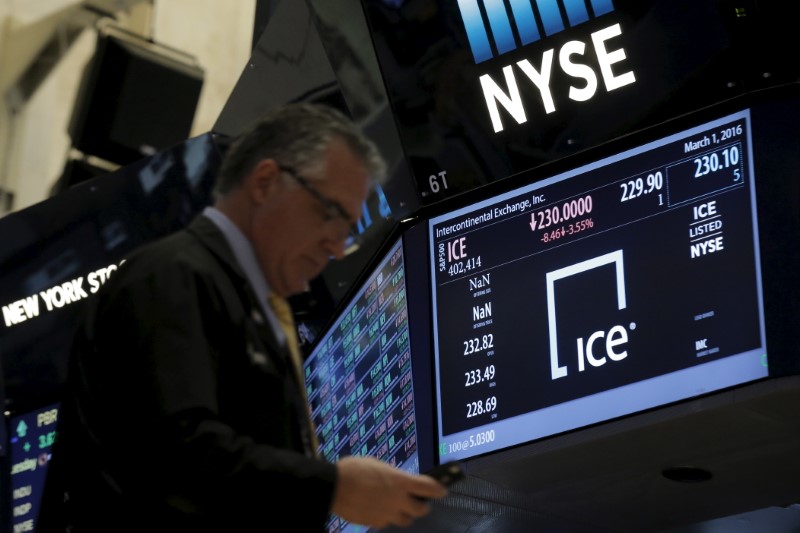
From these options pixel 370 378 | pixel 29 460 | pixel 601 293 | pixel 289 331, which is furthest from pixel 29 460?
pixel 289 331

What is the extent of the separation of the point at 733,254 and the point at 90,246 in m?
3.68

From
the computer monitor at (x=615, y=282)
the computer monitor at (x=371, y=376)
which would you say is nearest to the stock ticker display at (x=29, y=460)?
the computer monitor at (x=371, y=376)

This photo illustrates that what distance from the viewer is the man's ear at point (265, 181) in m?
2.52

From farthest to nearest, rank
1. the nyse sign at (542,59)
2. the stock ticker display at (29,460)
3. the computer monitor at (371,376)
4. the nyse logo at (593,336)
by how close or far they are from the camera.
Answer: the stock ticker display at (29,460)
the computer monitor at (371,376)
the nyse sign at (542,59)
the nyse logo at (593,336)

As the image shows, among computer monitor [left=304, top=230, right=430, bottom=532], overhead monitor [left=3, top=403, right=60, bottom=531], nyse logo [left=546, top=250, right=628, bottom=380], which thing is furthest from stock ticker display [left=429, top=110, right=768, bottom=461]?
overhead monitor [left=3, top=403, right=60, bottom=531]

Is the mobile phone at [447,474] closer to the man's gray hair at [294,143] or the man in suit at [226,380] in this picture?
the man in suit at [226,380]

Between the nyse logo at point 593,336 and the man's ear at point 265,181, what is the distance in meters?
1.88

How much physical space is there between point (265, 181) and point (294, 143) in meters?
0.08

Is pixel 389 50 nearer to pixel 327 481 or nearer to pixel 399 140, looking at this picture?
pixel 399 140

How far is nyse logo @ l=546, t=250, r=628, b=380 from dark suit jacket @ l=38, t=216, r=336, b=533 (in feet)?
6.24

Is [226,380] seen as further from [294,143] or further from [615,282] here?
[615,282]

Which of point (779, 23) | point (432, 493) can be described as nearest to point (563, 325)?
point (779, 23)

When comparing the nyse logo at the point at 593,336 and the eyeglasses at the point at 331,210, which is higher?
the eyeglasses at the point at 331,210

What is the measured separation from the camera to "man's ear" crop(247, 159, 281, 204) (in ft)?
8.25
